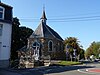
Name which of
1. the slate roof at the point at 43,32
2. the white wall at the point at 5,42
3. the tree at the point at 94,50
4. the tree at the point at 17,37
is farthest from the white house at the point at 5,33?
the tree at the point at 94,50

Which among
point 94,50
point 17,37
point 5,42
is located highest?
point 17,37

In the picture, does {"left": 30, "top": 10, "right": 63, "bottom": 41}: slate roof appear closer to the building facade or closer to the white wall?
the building facade

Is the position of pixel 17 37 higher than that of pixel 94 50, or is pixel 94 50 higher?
pixel 17 37

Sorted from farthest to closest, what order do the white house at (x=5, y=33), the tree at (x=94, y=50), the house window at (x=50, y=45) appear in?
the tree at (x=94, y=50), the house window at (x=50, y=45), the white house at (x=5, y=33)

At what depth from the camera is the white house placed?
31703 mm

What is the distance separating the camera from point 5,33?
1270 inches

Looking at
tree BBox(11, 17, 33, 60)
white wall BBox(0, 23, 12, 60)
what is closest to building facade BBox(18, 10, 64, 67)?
tree BBox(11, 17, 33, 60)

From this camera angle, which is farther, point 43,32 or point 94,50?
point 94,50

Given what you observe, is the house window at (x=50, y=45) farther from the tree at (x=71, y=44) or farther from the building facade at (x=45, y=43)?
the tree at (x=71, y=44)

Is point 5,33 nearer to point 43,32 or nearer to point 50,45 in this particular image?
point 43,32

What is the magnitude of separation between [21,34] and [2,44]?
130 ft

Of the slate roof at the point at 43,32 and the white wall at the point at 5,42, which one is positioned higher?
the slate roof at the point at 43,32

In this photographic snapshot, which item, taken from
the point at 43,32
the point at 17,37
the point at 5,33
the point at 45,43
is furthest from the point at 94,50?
the point at 5,33

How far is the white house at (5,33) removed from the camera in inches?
1248
